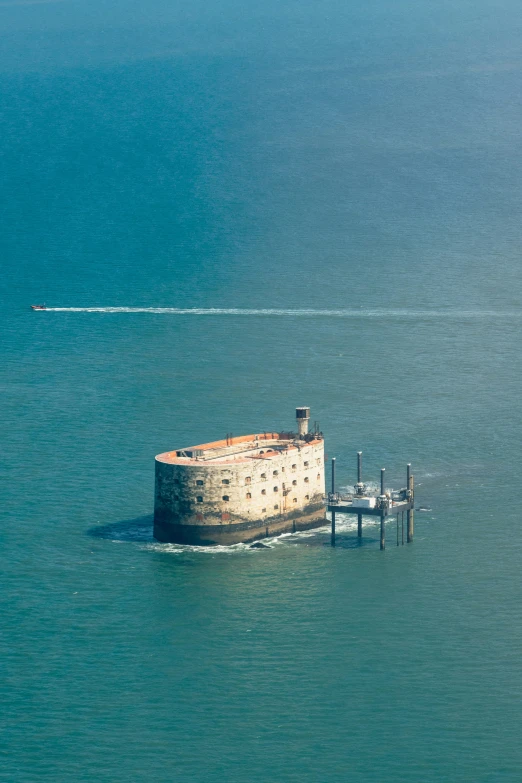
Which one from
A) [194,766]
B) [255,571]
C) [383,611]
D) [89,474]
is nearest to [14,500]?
[89,474]

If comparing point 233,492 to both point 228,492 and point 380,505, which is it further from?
point 380,505

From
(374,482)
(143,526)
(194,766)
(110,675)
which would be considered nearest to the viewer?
(194,766)

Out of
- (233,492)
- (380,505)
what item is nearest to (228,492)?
(233,492)

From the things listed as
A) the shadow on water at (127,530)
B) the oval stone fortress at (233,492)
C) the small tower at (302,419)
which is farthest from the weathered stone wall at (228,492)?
the small tower at (302,419)

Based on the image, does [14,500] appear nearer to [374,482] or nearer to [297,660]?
[374,482]

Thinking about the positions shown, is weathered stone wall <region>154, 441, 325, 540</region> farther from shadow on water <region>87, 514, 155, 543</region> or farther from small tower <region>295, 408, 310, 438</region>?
small tower <region>295, 408, 310, 438</region>

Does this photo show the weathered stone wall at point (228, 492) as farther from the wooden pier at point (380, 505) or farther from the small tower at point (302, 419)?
the small tower at point (302, 419)
